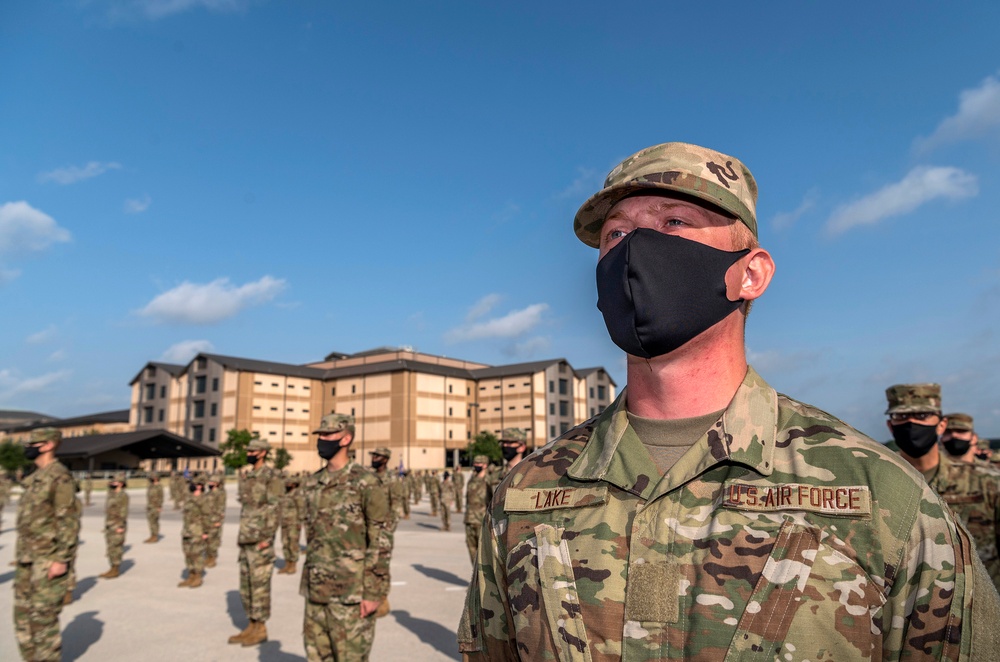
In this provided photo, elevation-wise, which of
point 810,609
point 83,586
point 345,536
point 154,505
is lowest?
point 83,586

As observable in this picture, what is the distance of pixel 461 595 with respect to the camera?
10.8 metres

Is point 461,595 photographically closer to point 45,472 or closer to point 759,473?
point 45,472

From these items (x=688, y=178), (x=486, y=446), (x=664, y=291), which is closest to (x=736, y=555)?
(x=664, y=291)

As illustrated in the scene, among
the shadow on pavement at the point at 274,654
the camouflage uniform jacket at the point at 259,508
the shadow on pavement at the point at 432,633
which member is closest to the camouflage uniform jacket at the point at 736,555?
the shadow on pavement at the point at 432,633

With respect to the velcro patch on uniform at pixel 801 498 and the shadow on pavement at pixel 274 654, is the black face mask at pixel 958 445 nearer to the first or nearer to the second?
the velcro patch on uniform at pixel 801 498

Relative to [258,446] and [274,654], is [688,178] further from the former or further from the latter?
[258,446]

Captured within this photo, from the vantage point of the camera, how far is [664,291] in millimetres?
1719

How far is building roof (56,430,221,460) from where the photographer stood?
170 ft

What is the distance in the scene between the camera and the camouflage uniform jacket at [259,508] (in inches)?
343

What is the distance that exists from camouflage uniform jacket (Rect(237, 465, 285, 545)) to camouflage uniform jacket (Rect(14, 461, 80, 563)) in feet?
6.64

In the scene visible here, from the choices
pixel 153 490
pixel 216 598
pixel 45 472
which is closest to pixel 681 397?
pixel 45 472

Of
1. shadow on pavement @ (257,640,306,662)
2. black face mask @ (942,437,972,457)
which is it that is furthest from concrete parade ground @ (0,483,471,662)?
black face mask @ (942,437,972,457)

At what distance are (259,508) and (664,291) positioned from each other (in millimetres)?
8609

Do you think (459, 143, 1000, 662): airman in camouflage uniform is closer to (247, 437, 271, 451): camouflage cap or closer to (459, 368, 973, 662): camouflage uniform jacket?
(459, 368, 973, 662): camouflage uniform jacket
